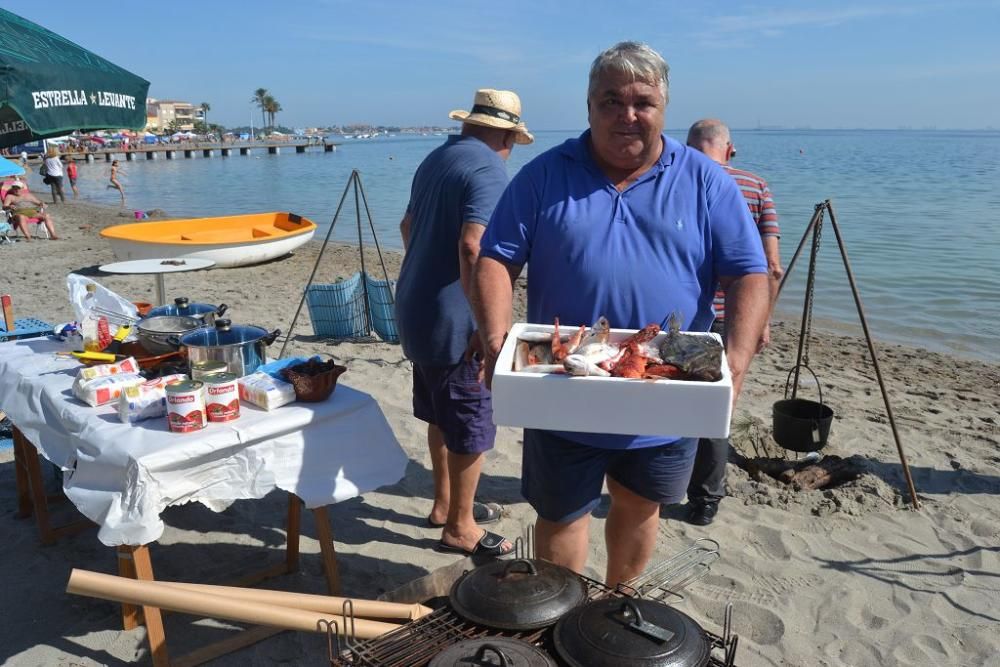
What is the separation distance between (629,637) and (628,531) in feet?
3.06

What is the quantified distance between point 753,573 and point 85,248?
15109 mm

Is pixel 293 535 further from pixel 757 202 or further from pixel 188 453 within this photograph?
pixel 757 202

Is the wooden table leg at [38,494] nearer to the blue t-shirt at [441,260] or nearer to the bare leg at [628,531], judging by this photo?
the blue t-shirt at [441,260]

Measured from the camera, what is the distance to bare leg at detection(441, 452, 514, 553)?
346 cm

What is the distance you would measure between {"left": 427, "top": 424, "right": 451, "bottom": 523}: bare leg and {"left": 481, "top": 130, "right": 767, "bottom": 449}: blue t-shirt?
1.48 m

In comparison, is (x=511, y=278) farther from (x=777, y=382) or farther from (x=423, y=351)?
(x=777, y=382)

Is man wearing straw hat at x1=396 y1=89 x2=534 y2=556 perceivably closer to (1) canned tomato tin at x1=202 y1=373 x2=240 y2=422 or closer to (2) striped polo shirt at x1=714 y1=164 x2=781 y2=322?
(1) canned tomato tin at x1=202 y1=373 x2=240 y2=422

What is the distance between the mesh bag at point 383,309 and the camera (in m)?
7.62

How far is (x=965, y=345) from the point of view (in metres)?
9.45

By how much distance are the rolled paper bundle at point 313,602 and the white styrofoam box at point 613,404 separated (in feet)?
2.16

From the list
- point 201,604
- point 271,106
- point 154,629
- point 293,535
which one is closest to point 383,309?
point 293,535

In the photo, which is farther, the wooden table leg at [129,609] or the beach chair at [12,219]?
the beach chair at [12,219]

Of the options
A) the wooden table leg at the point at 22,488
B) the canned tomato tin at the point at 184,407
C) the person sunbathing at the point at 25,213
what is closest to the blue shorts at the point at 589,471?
the canned tomato tin at the point at 184,407

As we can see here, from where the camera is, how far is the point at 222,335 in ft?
10.2
